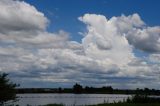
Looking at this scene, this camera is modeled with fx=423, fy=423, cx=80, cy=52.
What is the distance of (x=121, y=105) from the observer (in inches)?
2247

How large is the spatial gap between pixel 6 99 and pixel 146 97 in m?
26.8

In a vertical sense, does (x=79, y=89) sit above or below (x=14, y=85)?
above

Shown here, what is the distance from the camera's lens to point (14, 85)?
1991 inches

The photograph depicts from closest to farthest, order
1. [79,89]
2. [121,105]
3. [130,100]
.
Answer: [121,105], [130,100], [79,89]

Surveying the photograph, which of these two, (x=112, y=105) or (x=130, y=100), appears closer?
(x=112, y=105)

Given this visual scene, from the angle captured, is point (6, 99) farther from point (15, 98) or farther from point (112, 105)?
point (112, 105)

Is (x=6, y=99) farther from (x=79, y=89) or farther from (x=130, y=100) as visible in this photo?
(x=79, y=89)

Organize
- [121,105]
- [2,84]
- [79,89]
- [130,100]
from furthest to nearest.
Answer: [79,89] → [130,100] → [121,105] → [2,84]

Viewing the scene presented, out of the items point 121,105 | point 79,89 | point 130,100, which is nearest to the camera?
point 121,105

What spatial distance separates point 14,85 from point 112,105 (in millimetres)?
14489

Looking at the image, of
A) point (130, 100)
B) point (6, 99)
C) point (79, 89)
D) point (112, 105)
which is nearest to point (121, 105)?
point (112, 105)

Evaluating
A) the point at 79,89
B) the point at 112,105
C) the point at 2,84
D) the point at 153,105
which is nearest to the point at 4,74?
the point at 2,84

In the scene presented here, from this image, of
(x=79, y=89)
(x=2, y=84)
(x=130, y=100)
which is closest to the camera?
(x=2, y=84)

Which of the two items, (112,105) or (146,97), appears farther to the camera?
(146,97)
